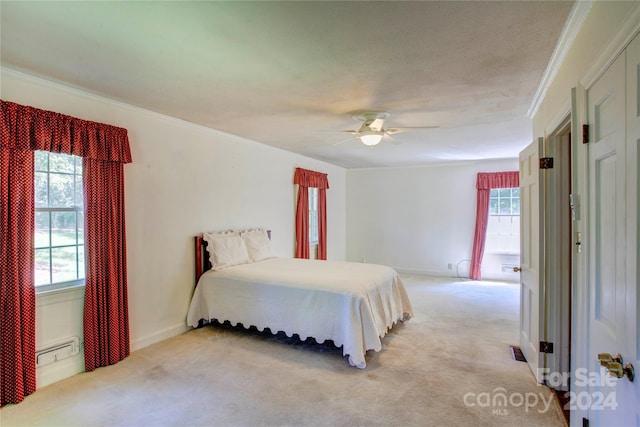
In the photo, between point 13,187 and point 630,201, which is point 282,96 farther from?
point 630,201

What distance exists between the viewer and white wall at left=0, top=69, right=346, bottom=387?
262 cm

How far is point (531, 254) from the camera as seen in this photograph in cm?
271

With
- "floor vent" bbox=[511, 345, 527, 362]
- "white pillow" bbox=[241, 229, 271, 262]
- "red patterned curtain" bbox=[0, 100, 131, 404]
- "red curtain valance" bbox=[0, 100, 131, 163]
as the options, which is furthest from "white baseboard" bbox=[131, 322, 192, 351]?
"floor vent" bbox=[511, 345, 527, 362]

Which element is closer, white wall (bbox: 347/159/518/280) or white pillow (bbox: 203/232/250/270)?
white pillow (bbox: 203/232/250/270)

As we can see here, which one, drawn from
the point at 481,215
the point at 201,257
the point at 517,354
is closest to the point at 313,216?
the point at 201,257

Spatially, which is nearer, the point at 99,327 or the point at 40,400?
the point at 40,400

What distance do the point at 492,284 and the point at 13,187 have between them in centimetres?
679

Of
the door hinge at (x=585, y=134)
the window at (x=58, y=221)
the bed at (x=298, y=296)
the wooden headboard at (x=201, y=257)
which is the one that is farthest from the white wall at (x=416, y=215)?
the window at (x=58, y=221)

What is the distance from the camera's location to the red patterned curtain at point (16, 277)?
7.39 feet

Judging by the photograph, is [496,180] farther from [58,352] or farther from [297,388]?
[58,352]

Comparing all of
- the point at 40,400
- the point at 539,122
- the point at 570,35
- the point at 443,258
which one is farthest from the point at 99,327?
the point at 443,258

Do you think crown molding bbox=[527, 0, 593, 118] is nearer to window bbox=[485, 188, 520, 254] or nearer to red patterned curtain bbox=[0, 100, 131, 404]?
red patterned curtain bbox=[0, 100, 131, 404]

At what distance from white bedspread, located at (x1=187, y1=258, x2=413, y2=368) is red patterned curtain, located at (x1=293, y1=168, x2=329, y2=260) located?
1727 mm

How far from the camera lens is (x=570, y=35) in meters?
1.79
